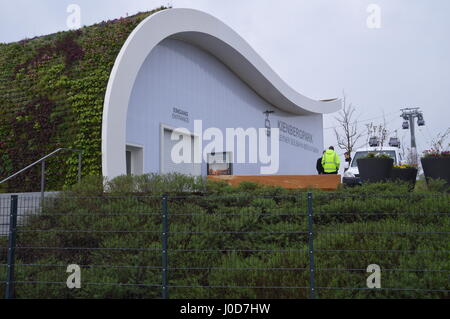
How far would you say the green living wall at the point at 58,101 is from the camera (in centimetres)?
1233

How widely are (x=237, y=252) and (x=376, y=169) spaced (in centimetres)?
582

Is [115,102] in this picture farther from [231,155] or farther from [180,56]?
[231,155]

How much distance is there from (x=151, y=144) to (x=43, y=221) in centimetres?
801

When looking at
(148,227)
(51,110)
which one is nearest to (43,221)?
(148,227)

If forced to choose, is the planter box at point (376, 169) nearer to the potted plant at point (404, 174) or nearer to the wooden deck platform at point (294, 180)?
the potted plant at point (404, 174)

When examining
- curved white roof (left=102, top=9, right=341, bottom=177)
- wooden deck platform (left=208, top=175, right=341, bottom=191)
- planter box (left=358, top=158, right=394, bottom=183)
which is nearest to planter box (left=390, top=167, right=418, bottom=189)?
planter box (left=358, top=158, right=394, bottom=183)

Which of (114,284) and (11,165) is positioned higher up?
(11,165)

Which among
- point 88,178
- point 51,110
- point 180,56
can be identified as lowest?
point 88,178

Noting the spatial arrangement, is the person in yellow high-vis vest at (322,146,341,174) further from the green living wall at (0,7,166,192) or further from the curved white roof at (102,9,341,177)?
the green living wall at (0,7,166,192)

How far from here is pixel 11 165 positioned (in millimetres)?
13047

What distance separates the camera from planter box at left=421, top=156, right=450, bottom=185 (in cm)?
1096

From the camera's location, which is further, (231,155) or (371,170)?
(231,155)

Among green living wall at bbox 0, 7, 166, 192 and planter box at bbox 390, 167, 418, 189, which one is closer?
planter box at bbox 390, 167, 418, 189

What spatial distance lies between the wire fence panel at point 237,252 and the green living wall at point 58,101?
491 centimetres
